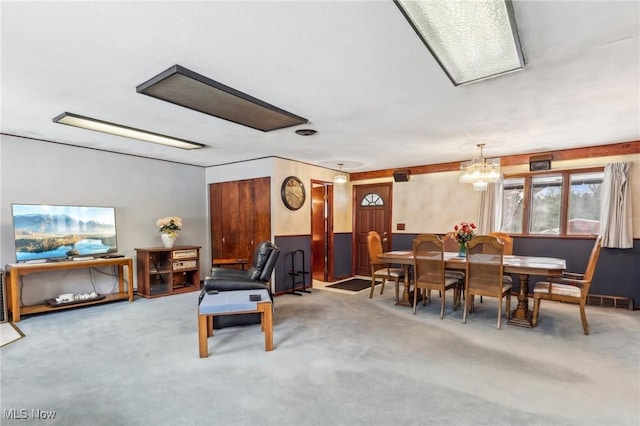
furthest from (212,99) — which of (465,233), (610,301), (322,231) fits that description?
(610,301)

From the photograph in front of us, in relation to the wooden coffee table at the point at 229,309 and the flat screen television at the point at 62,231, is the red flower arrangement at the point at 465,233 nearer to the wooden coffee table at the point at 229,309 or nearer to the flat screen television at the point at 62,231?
the wooden coffee table at the point at 229,309

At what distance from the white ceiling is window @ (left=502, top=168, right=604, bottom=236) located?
0.96 metres

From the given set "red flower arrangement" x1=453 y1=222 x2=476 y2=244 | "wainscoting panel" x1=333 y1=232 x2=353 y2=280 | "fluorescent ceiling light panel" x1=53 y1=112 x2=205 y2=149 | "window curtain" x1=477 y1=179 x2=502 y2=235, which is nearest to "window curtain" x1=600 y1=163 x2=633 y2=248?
"window curtain" x1=477 y1=179 x2=502 y2=235

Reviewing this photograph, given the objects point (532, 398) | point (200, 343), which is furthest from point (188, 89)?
point (532, 398)

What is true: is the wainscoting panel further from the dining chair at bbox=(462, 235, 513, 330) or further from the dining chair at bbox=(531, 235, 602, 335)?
the dining chair at bbox=(531, 235, 602, 335)

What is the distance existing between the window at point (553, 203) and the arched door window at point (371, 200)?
230 centimetres

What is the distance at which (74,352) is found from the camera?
2900mm

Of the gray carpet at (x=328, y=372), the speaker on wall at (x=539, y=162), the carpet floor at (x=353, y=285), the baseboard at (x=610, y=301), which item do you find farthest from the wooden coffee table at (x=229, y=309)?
the baseboard at (x=610, y=301)

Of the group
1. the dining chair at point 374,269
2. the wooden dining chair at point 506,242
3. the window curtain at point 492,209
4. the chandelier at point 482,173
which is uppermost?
the chandelier at point 482,173

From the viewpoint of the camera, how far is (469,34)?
5.62ft

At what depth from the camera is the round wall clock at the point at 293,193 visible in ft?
17.3

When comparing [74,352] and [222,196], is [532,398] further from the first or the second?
[222,196]

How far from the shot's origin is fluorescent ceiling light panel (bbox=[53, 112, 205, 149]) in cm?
323

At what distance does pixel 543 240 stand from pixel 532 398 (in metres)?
3.55
